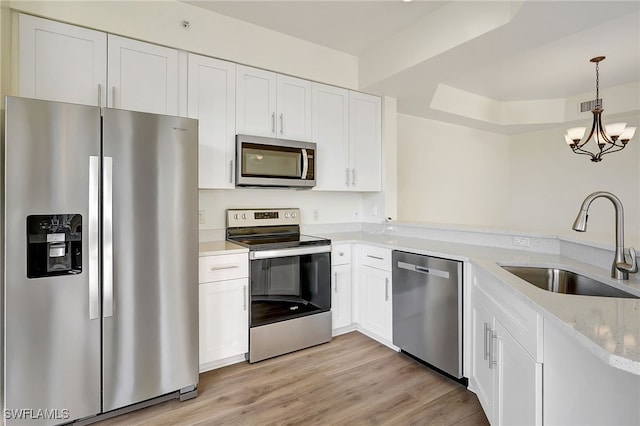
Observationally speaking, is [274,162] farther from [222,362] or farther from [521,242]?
[521,242]

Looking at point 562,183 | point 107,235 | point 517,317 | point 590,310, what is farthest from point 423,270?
point 562,183

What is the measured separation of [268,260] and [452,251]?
1404mm

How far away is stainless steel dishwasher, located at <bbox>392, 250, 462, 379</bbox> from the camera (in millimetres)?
2207

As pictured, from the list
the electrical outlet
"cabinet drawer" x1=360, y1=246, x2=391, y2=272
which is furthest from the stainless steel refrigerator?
the electrical outlet

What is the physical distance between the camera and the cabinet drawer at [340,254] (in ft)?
9.73

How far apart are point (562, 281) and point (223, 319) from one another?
2.19 metres

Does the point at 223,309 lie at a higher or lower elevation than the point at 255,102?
lower

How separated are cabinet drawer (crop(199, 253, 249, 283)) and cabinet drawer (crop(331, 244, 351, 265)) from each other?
82 centimetres

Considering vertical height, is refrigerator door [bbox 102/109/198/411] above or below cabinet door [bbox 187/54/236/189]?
below

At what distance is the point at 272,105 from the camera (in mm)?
2889

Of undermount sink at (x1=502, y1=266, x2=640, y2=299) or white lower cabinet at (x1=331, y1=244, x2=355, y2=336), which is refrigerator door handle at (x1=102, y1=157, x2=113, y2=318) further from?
undermount sink at (x1=502, y1=266, x2=640, y2=299)

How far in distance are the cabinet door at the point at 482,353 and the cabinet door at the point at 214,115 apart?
6.62ft

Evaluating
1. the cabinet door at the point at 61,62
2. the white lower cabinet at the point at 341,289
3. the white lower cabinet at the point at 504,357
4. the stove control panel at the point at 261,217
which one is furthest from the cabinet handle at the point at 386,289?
the cabinet door at the point at 61,62

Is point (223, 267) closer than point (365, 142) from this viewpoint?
Yes
